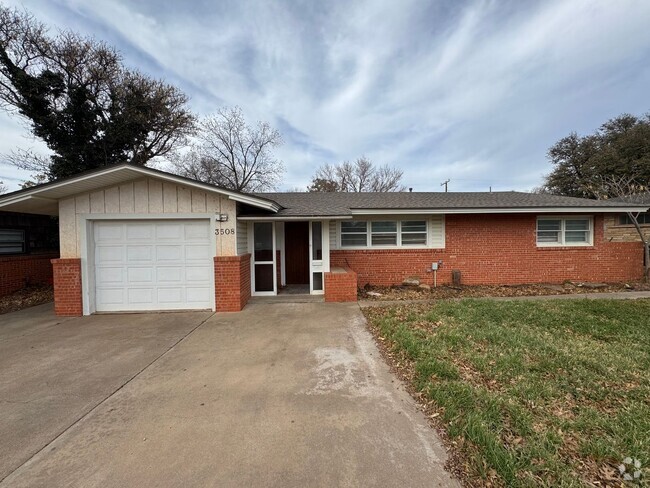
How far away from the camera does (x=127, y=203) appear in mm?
6824

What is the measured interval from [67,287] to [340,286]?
21.3 feet

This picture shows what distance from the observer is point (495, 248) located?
939 cm

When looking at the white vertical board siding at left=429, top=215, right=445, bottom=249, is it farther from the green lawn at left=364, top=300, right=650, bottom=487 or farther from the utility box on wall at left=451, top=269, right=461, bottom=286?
the green lawn at left=364, top=300, right=650, bottom=487

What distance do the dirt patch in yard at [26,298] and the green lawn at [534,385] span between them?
961 centimetres

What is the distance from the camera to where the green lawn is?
87.7 inches

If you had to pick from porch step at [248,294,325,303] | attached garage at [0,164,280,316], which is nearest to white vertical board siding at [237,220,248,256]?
attached garage at [0,164,280,316]

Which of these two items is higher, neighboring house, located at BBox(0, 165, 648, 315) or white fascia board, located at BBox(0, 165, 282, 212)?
white fascia board, located at BBox(0, 165, 282, 212)

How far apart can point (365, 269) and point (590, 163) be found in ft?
98.2

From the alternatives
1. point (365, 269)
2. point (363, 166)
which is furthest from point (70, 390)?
point (363, 166)

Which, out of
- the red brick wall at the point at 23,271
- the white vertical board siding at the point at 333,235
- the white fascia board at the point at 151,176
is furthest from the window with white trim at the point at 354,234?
the red brick wall at the point at 23,271

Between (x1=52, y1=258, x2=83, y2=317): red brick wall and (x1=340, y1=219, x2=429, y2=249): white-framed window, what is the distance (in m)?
6.94

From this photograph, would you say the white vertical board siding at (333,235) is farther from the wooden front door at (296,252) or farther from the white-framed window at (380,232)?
the wooden front door at (296,252)

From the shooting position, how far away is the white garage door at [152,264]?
22.9 feet

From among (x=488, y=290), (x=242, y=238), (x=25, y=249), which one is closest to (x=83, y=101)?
(x=25, y=249)
